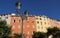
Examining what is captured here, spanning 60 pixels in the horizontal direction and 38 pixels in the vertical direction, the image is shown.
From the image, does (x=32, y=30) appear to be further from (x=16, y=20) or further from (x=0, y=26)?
(x=0, y=26)

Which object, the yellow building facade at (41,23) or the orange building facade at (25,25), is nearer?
the orange building facade at (25,25)

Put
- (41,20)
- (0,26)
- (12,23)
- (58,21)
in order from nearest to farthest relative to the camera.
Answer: (0,26) < (12,23) < (41,20) < (58,21)

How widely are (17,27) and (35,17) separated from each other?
40.5 ft

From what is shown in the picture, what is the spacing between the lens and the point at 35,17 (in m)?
110

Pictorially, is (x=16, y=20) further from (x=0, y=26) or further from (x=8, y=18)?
(x=0, y=26)

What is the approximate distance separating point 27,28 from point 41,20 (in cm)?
1029

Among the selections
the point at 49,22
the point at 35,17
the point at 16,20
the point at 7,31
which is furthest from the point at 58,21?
the point at 7,31

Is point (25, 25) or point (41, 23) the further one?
point (41, 23)

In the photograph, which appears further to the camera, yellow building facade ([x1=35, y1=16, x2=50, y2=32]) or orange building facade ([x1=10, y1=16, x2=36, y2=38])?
yellow building facade ([x1=35, y1=16, x2=50, y2=32])

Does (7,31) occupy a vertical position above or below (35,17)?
below

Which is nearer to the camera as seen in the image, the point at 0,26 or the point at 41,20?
the point at 0,26

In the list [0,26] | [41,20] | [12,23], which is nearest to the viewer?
[0,26]

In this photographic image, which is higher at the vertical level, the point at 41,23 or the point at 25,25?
the point at 41,23

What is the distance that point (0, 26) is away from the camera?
62.5 metres
